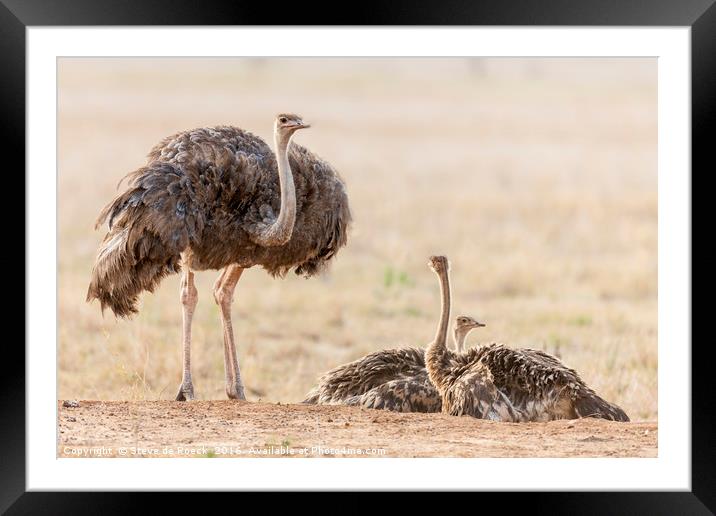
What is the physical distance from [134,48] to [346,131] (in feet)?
84.8

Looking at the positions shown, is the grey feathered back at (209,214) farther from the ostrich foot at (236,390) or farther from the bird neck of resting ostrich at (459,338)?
the bird neck of resting ostrich at (459,338)

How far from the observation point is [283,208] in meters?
9.66

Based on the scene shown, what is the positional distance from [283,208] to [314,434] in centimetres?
172

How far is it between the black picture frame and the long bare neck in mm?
2584

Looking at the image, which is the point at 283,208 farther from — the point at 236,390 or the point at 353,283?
the point at 353,283

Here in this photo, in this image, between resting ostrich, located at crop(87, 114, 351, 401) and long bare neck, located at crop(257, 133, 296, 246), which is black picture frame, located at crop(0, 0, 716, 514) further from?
long bare neck, located at crop(257, 133, 296, 246)

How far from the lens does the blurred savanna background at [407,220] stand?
13.7m

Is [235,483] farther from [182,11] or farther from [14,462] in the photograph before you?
[182,11]

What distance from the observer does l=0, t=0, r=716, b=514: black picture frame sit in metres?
7.15

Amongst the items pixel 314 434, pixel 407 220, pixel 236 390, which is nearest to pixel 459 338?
pixel 236 390

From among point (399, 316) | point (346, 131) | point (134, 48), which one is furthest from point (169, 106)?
point (134, 48)

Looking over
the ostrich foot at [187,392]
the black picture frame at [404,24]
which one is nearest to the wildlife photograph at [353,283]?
A: the ostrich foot at [187,392]

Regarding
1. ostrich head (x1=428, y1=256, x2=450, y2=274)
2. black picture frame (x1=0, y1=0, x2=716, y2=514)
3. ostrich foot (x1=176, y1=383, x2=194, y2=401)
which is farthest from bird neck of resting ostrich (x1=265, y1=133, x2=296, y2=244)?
black picture frame (x1=0, y1=0, x2=716, y2=514)

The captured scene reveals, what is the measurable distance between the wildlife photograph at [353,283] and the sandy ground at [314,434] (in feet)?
0.08
